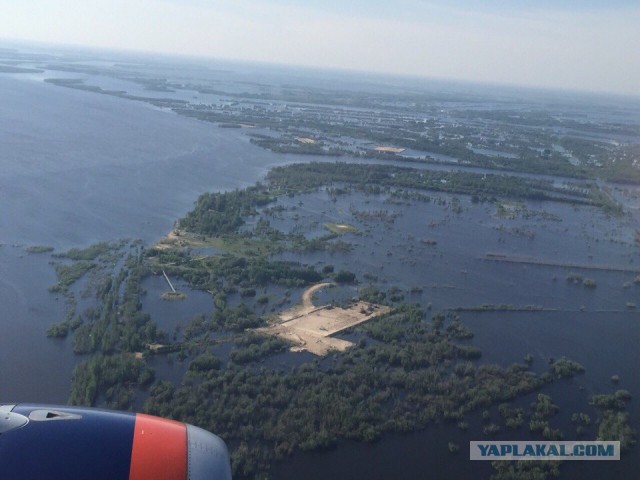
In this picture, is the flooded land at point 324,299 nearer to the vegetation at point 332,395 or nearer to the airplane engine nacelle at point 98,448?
the vegetation at point 332,395

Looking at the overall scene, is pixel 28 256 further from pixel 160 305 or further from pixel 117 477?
pixel 117 477

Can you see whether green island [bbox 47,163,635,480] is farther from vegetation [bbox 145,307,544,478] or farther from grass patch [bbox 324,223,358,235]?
grass patch [bbox 324,223,358,235]

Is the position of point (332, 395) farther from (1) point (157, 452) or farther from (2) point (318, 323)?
(1) point (157, 452)

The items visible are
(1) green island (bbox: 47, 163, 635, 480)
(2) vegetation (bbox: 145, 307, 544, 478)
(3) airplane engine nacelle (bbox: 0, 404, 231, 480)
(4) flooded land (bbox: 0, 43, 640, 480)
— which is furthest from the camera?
(4) flooded land (bbox: 0, 43, 640, 480)

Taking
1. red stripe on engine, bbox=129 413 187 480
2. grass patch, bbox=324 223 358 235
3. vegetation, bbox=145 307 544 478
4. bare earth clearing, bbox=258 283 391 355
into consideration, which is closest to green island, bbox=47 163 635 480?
vegetation, bbox=145 307 544 478

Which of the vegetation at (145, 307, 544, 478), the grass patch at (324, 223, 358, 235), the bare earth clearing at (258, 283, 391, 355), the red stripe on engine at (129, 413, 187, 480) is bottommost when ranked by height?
the vegetation at (145, 307, 544, 478)

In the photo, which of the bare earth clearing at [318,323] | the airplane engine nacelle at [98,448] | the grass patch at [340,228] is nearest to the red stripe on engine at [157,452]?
the airplane engine nacelle at [98,448]
